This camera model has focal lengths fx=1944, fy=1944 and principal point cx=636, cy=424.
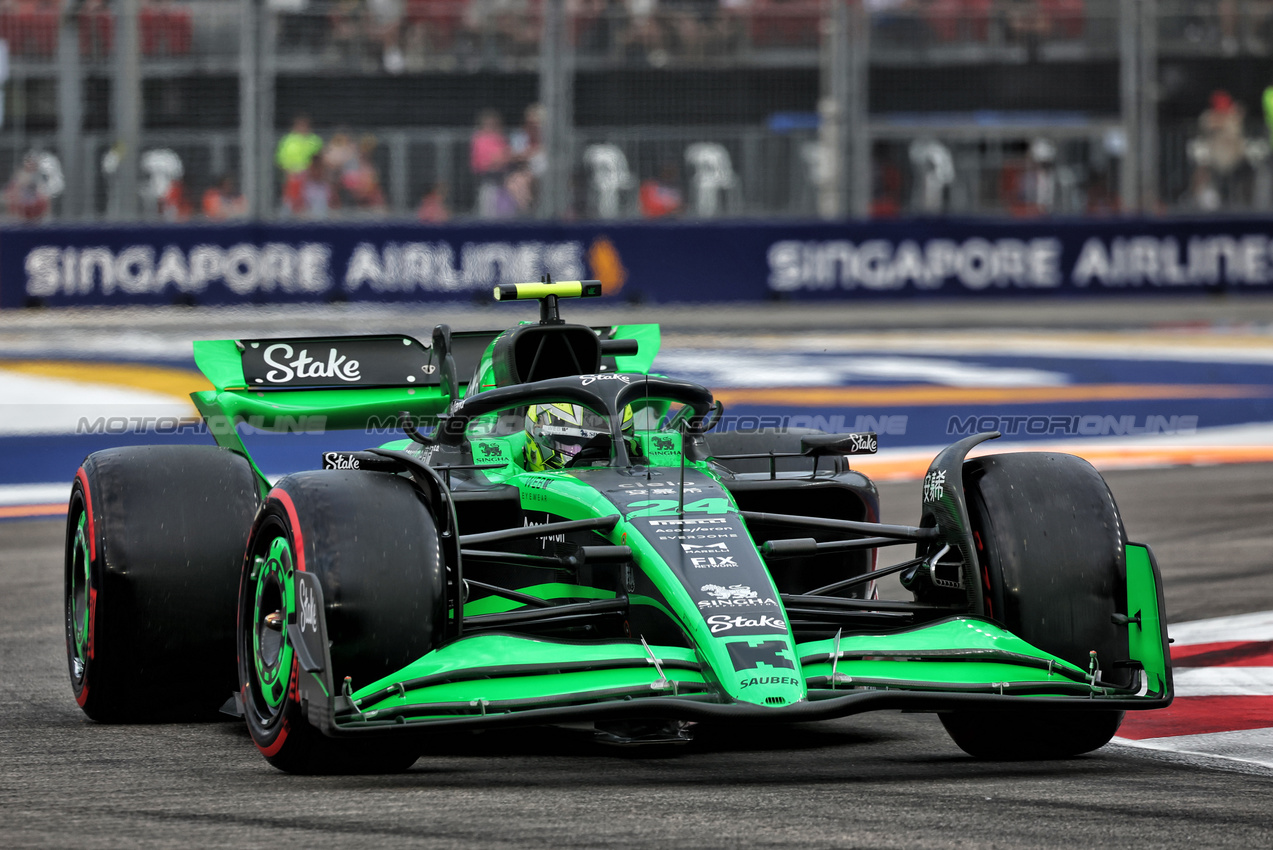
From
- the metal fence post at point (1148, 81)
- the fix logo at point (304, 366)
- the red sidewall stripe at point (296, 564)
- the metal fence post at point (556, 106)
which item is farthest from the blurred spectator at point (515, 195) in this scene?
the red sidewall stripe at point (296, 564)

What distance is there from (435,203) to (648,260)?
2.64m

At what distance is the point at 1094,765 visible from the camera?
5902mm

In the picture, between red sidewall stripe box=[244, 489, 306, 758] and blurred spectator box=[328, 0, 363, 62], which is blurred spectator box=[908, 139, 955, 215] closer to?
blurred spectator box=[328, 0, 363, 62]

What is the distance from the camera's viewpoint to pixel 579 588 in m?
6.31

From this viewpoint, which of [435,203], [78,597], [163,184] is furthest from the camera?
[435,203]

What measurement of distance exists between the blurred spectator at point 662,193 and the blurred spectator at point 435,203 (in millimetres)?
2297

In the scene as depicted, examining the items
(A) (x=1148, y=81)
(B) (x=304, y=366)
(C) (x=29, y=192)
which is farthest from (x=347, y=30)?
(B) (x=304, y=366)

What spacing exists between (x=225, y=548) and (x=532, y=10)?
56.1 ft

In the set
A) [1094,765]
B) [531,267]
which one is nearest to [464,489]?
[1094,765]

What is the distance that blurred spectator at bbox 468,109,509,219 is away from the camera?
22812 millimetres

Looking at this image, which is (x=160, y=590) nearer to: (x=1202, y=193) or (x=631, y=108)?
(x=631, y=108)

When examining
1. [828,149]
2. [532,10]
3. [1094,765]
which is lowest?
[1094,765]

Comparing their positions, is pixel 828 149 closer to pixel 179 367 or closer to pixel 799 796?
pixel 179 367

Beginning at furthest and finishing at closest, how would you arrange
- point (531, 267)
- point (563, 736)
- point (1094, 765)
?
point (531, 267) < point (563, 736) < point (1094, 765)
